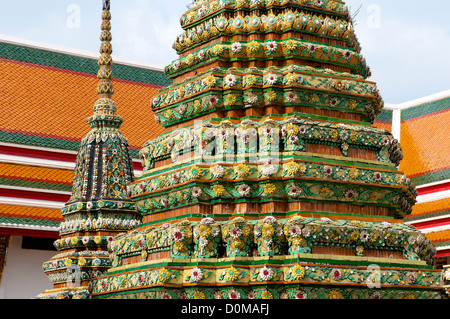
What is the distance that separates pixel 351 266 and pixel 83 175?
485cm

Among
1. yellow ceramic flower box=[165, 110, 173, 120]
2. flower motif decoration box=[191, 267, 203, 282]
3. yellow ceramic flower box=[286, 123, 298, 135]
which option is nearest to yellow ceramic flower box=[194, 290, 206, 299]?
flower motif decoration box=[191, 267, 203, 282]

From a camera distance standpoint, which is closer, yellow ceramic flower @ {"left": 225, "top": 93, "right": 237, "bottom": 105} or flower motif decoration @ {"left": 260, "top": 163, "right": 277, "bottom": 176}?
flower motif decoration @ {"left": 260, "top": 163, "right": 277, "bottom": 176}

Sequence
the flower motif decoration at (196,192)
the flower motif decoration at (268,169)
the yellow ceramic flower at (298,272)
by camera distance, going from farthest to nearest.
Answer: the flower motif decoration at (196,192) < the flower motif decoration at (268,169) < the yellow ceramic flower at (298,272)

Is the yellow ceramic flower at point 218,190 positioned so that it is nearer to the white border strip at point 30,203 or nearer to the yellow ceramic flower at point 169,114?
the yellow ceramic flower at point 169,114

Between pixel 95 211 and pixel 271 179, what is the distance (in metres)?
3.97

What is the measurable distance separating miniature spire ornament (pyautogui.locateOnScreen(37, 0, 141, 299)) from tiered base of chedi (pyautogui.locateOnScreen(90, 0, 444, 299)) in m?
2.22

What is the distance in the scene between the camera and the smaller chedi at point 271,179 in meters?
6.55

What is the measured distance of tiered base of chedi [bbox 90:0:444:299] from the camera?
6547 millimetres

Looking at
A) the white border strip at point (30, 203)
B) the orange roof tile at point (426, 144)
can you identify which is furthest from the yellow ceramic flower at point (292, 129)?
the orange roof tile at point (426, 144)

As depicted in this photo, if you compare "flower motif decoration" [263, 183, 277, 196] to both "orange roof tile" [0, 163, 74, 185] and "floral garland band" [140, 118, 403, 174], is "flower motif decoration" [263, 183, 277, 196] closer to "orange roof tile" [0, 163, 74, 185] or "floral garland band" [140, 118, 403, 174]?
"floral garland band" [140, 118, 403, 174]

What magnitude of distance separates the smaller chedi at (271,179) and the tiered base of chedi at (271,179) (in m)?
0.01

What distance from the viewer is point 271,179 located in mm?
6793

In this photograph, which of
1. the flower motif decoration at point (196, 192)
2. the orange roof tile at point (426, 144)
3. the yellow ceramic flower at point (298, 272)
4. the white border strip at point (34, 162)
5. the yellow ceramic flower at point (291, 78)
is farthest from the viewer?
the orange roof tile at point (426, 144)
